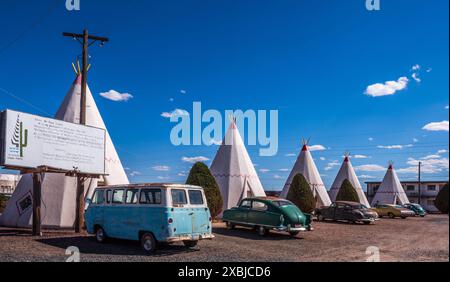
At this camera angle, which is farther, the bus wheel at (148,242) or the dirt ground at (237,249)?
the bus wheel at (148,242)

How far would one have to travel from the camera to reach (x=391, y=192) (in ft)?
124

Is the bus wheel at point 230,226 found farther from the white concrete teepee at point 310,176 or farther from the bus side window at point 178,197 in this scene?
the white concrete teepee at point 310,176

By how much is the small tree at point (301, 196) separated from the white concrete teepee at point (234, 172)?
1.72 meters

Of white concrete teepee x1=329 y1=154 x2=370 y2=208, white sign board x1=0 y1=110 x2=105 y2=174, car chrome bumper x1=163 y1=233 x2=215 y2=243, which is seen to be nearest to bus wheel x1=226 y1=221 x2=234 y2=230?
white sign board x1=0 y1=110 x2=105 y2=174

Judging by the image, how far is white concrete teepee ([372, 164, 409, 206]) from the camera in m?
37.5

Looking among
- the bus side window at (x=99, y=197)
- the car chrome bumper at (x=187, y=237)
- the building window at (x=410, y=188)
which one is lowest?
the car chrome bumper at (x=187, y=237)

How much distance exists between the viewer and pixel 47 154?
44.1 ft

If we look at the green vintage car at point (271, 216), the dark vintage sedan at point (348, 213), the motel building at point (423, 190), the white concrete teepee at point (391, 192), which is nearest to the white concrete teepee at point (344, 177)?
the white concrete teepee at point (391, 192)

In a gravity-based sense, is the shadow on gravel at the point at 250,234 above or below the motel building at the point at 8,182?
below

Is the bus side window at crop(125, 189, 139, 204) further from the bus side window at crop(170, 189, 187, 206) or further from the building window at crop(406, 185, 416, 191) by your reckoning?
the building window at crop(406, 185, 416, 191)

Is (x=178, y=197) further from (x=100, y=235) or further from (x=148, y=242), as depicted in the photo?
(x=100, y=235)

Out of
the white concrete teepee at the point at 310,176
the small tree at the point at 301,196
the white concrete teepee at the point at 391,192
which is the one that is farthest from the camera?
the white concrete teepee at the point at 391,192

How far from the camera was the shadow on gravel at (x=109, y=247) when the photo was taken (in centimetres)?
1006

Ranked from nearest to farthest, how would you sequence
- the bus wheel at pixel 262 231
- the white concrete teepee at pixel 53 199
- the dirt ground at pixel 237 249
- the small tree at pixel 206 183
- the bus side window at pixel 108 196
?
the dirt ground at pixel 237 249, the bus side window at pixel 108 196, the bus wheel at pixel 262 231, the white concrete teepee at pixel 53 199, the small tree at pixel 206 183
